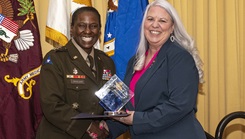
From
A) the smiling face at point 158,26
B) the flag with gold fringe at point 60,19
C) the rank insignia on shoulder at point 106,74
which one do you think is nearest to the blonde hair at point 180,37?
the smiling face at point 158,26

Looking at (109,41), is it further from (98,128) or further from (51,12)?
(98,128)

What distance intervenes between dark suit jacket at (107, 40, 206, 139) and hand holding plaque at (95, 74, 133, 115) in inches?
4.4

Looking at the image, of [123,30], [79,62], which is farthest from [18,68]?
[123,30]

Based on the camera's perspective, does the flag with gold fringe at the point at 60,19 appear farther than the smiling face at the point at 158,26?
Yes

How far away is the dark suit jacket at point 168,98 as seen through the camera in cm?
215

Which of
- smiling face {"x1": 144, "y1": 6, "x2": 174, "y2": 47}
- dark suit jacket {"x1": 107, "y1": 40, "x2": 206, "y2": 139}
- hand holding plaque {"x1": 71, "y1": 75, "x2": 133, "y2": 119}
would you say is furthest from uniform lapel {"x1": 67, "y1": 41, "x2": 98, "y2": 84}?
smiling face {"x1": 144, "y1": 6, "x2": 174, "y2": 47}

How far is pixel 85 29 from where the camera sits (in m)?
2.54

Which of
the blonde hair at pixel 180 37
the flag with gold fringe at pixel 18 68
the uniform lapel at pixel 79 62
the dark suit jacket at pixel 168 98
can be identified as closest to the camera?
the dark suit jacket at pixel 168 98

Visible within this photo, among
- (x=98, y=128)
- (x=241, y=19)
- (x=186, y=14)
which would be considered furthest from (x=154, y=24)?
(x=241, y=19)

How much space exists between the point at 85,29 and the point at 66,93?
494 mm

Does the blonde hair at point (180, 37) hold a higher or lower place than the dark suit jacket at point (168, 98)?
higher

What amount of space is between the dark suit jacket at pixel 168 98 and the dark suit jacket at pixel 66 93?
1.19ft

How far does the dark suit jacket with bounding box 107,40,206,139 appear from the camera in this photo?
2150mm

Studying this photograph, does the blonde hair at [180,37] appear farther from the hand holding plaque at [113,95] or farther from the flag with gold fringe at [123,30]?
the flag with gold fringe at [123,30]
